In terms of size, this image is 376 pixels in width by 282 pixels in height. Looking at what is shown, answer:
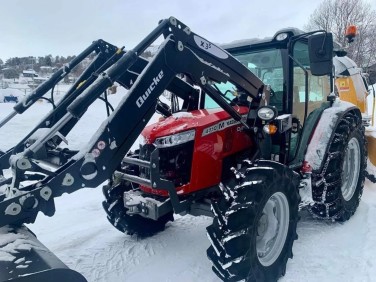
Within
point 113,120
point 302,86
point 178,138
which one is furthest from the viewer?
point 302,86

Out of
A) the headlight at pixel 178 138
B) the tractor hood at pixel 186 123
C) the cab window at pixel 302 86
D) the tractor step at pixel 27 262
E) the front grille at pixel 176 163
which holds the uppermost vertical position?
the cab window at pixel 302 86

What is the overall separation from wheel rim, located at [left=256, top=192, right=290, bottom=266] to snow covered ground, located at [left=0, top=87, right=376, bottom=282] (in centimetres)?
23

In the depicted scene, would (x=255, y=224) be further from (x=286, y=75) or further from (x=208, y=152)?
(x=286, y=75)

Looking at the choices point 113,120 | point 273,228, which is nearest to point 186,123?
point 113,120

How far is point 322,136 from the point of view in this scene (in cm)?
393

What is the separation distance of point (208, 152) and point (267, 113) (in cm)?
65

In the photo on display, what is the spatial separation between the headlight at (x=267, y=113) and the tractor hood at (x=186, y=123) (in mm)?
236

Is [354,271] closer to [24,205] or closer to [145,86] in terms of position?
[145,86]

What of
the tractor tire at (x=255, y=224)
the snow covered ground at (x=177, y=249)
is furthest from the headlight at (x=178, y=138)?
the snow covered ground at (x=177, y=249)

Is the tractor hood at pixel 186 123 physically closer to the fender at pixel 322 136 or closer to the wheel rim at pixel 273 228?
the wheel rim at pixel 273 228

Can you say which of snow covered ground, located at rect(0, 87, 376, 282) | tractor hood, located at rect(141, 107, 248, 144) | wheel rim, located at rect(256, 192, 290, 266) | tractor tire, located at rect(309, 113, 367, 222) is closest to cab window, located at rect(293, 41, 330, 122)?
tractor tire, located at rect(309, 113, 367, 222)

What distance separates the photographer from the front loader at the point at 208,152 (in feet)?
7.81

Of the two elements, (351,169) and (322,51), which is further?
(351,169)

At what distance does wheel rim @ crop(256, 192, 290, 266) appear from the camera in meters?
3.11
